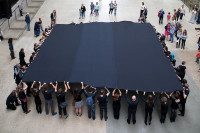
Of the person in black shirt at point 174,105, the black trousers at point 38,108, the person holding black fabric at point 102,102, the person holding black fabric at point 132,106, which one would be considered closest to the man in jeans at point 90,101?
the person holding black fabric at point 102,102

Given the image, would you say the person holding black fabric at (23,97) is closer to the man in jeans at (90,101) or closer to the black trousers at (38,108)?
the black trousers at (38,108)

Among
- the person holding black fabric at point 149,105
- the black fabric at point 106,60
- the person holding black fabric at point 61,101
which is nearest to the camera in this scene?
the person holding black fabric at point 149,105

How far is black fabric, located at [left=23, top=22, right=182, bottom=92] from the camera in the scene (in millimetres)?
10430

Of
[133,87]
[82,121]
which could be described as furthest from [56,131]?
[133,87]

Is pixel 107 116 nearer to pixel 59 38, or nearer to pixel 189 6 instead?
pixel 59 38

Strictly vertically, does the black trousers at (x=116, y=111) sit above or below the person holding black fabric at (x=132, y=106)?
below

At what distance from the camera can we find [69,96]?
11484 mm

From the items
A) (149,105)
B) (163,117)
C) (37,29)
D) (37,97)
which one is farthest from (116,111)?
(37,29)

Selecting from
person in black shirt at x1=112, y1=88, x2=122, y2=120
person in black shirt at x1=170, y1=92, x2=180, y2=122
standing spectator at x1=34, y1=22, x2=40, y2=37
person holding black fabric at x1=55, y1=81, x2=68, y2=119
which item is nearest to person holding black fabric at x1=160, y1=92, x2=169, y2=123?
person in black shirt at x1=170, y1=92, x2=180, y2=122

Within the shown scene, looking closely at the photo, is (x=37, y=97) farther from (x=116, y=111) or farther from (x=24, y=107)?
(x=116, y=111)

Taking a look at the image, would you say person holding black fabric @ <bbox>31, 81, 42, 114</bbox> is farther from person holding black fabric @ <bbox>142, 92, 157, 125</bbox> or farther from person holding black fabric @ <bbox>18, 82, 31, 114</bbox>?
person holding black fabric @ <bbox>142, 92, 157, 125</bbox>

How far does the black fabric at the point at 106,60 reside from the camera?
1043 cm

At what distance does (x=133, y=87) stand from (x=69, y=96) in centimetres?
319

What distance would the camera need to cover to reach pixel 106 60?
11.8 meters
